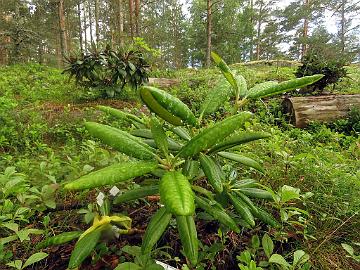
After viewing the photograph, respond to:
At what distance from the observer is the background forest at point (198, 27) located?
773 inches

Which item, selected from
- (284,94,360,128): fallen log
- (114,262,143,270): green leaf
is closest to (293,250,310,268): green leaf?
(114,262,143,270): green leaf

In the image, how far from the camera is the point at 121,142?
35.2 inches

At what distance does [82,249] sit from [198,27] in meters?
24.4

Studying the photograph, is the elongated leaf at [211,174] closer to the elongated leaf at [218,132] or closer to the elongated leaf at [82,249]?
the elongated leaf at [218,132]

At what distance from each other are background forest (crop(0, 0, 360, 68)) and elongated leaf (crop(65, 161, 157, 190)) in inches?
624

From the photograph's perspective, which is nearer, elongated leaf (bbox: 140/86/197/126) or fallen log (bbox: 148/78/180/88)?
elongated leaf (bbox: 140/86/197/126)

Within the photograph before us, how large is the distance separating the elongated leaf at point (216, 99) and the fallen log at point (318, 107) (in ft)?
13.8

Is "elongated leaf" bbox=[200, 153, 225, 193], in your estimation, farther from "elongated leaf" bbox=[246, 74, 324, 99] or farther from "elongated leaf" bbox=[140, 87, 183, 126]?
"elongated leaf" bbox=[246, 74, 324, 99]

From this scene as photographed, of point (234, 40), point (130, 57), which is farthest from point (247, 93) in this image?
point (234, 40)

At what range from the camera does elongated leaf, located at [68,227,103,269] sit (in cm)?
96

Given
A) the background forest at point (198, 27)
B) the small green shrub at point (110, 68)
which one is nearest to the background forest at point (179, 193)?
the small green shrub at point (110, 68)

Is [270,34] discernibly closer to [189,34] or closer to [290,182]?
[189,34]

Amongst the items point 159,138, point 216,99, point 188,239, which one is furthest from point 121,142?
point 216,99

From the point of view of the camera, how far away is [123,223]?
1232 mm
